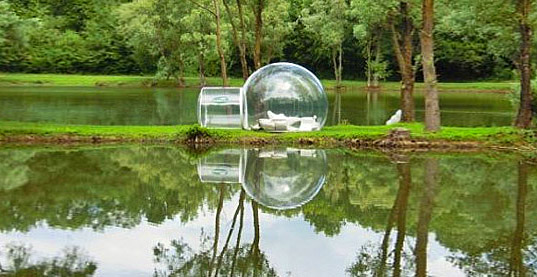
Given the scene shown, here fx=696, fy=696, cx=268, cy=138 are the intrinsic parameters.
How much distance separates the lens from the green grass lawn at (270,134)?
848 inches

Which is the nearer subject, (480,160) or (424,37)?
(480,160)

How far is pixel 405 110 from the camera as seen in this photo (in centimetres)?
2527

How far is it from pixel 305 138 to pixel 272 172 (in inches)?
225

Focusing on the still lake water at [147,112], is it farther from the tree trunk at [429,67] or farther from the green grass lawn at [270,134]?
the tree trunk at [429,67]

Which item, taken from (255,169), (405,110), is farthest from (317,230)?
(405,110)

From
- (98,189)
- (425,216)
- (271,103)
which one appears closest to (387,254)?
(425,216)

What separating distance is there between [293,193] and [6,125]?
12.6 m

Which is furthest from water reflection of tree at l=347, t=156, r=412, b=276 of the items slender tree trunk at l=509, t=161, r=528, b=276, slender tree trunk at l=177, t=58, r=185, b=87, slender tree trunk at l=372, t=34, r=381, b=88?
slender tree trunk at l=177, t=58, r=185, b=87

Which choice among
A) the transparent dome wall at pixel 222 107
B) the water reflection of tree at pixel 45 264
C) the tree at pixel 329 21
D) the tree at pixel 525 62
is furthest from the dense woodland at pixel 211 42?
the water reflection of tree at pixel 45 264

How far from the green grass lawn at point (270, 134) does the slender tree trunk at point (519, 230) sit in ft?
14.4

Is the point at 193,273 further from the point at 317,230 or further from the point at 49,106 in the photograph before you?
the point at 49,106

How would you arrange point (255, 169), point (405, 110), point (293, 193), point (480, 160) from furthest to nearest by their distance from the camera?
point (405, 110)
point (480, 160)
point (255, 169)
point (293, 193)

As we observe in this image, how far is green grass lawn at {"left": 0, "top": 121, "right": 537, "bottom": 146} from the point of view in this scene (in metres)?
21.5

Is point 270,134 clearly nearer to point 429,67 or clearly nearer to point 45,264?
point 429,67
